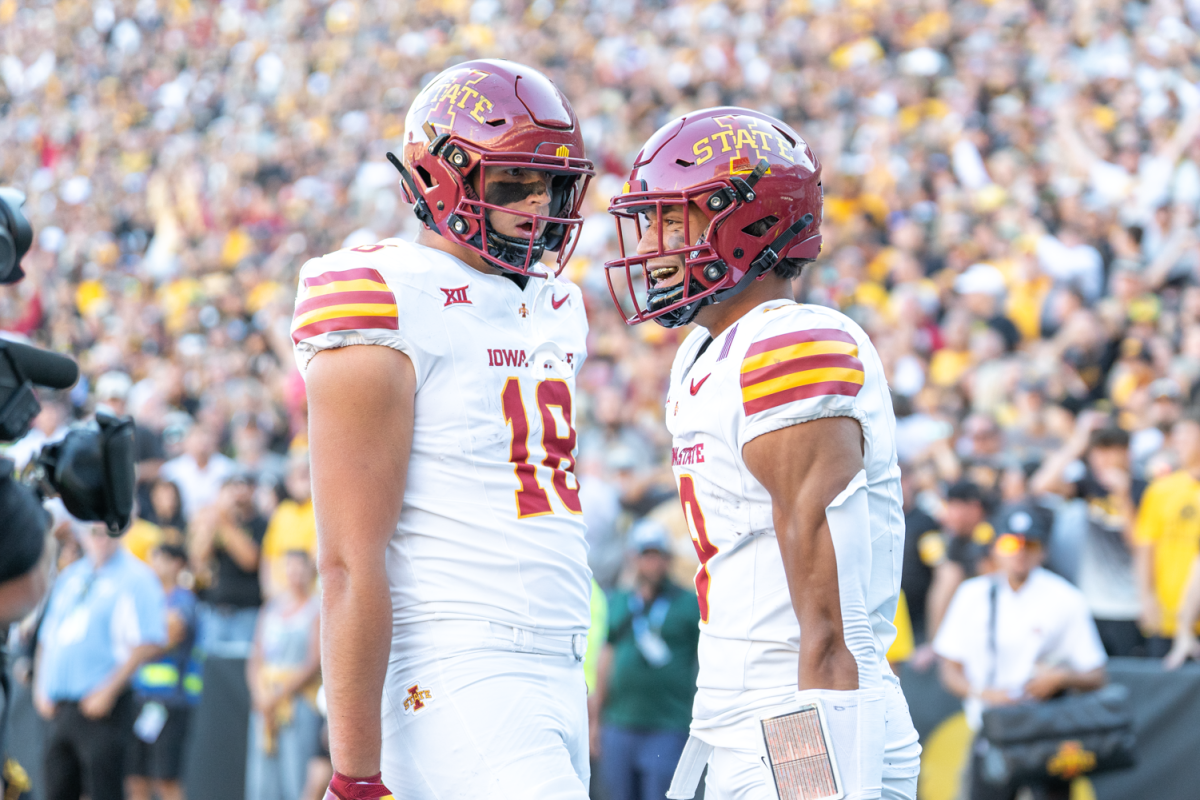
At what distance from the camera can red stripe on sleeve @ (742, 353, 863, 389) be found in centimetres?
258

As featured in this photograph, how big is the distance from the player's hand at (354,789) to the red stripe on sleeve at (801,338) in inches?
41.7

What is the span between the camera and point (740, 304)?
298cm

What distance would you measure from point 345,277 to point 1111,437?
5644mm

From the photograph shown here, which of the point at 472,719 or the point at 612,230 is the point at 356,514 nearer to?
the point at 472,719

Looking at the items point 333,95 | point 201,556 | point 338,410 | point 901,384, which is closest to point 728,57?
point 333,95

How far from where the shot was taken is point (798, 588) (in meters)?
2.58

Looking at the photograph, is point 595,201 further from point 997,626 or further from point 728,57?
point 997,626

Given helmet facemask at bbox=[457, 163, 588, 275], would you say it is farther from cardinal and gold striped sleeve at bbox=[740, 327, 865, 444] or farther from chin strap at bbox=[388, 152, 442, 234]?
cardinal and gold striped sleeve at bbox=[740, 327, 865, 444]

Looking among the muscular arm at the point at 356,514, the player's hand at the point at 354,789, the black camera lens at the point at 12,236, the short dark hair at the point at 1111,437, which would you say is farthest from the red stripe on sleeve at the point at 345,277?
the short dark hair at the point at 1111,437

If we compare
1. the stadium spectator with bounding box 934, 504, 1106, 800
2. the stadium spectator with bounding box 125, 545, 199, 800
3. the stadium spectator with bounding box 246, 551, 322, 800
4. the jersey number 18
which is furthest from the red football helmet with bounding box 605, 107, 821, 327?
the stadium spectator with bounding box 125, 545, 199, 800

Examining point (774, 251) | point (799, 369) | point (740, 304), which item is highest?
point (774, 251)

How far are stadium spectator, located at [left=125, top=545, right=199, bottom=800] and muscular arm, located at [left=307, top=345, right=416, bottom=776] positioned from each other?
5.76 m

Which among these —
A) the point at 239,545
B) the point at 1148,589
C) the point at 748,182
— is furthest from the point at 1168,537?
the point at 239,545

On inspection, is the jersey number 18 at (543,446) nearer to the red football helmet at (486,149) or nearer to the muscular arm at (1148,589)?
the red football helmet at (486,149)
